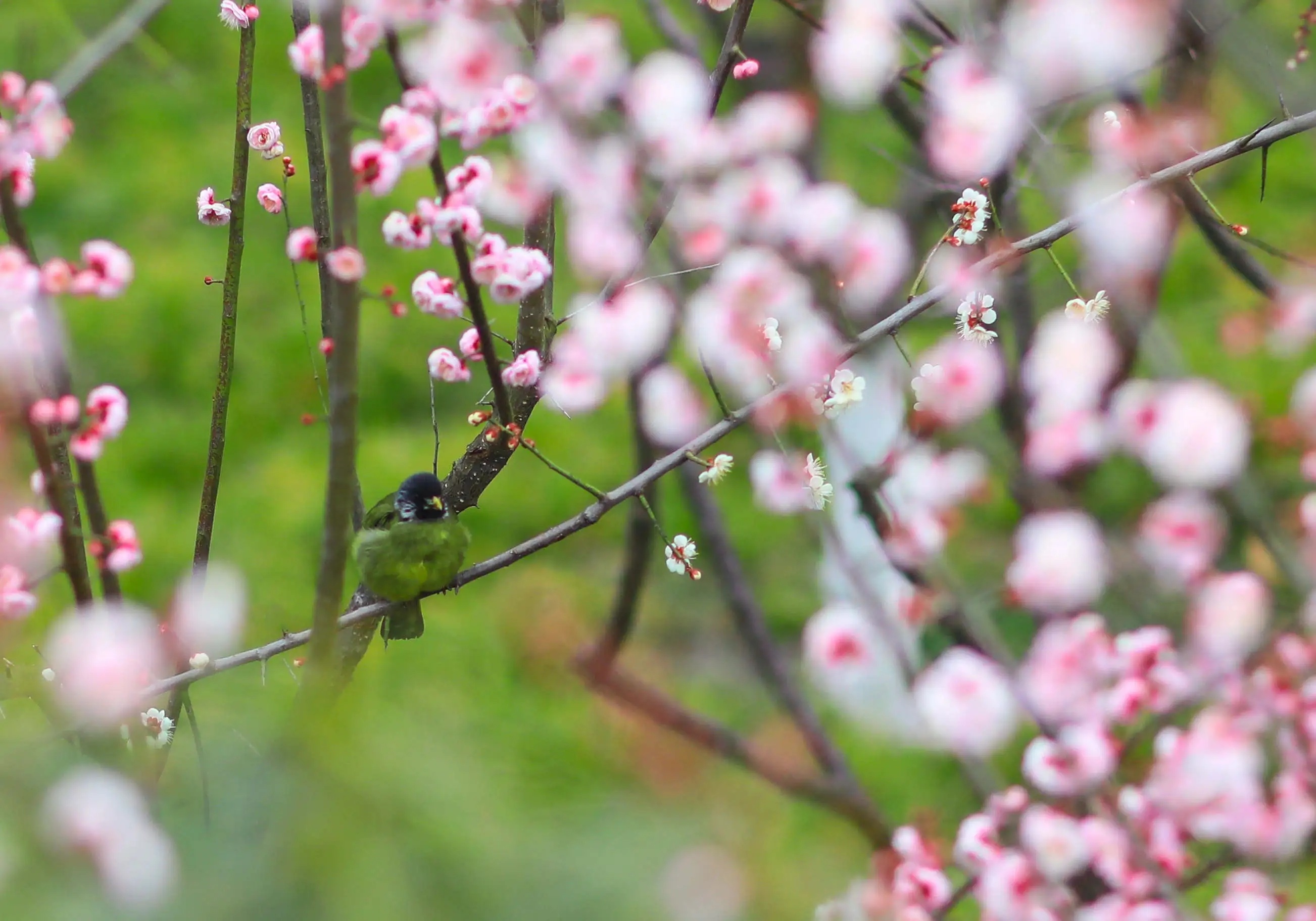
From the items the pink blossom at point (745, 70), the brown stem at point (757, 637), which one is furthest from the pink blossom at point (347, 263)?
the brown stem at point (757, 637)

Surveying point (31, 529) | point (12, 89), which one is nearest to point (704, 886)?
point (31, 529)

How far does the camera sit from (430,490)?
2891mm

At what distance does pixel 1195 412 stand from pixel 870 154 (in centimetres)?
407

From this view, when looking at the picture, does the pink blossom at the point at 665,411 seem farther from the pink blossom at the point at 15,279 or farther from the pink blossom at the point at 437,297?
the pink blossom at the point at 15,279

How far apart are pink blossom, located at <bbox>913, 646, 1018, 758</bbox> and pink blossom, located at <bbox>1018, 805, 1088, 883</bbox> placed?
0.17 metres

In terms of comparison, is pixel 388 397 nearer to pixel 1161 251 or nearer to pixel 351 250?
pixel 1161 251

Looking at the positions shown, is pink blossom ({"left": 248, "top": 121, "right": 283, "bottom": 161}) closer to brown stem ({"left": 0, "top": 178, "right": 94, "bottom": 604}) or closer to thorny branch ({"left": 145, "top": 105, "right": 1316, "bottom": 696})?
brown stem ({"left": 0, "top": 178, "right": 94, "bottom": 604})

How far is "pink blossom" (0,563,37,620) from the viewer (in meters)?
1.74

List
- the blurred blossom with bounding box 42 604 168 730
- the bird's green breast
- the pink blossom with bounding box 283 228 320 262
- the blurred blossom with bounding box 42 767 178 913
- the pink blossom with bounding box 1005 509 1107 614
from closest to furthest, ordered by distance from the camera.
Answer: the blurred blossom with bounding box 42 767 178 913, the blurred blossom with bounding box 42 604 168 730, the pink blossom with bounding box 283 228 320 262, the pink blossom with bounding box 1005 509 1107 614, the bird's green breast

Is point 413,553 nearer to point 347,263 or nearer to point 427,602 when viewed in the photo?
point 347,263

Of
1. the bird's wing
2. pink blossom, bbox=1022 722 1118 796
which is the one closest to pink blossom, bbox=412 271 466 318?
the bird's wing

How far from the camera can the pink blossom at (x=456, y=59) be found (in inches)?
73.4

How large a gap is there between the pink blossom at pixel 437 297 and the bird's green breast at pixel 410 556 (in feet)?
2.43

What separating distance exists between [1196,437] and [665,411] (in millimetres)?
1030
